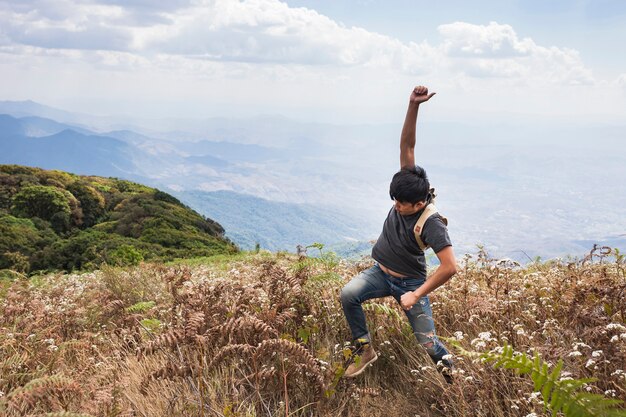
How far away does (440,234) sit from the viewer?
177 inches

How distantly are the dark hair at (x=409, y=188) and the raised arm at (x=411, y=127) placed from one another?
186mm

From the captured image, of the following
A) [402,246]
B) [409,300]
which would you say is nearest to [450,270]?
[409,300]

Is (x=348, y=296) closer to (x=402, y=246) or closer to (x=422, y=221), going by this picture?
(x=402, y=246)

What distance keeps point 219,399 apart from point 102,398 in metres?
0.95

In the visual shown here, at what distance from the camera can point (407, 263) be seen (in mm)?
4953

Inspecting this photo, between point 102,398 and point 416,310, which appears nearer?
point 102,398

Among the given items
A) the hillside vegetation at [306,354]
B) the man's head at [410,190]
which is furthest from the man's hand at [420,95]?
the hillside vegetation at [306,354]

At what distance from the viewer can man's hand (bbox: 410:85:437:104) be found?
15.6 feet

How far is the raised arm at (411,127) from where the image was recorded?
4789mm

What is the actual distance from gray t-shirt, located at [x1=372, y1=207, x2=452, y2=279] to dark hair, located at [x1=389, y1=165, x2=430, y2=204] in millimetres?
200

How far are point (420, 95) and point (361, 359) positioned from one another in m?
2.53

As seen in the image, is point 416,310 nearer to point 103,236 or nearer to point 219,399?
point 219,399

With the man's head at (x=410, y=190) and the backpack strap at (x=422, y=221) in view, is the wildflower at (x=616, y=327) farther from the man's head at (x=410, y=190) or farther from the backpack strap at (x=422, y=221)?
the man's head at (x=410, y=190)

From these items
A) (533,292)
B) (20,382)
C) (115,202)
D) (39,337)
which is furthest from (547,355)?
(115,202)
